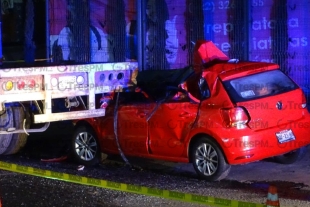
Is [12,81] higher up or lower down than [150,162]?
higher up

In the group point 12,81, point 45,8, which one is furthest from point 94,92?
point 45,8

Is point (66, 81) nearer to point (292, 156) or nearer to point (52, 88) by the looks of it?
point (52, 88)

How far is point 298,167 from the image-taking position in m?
10.4

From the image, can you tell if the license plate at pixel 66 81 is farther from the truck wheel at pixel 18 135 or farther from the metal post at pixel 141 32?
the metal post at pixel 141 32

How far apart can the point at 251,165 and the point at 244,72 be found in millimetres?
1743

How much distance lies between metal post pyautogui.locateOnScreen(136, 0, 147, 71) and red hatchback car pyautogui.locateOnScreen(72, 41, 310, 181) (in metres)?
5.06

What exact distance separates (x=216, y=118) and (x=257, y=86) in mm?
798

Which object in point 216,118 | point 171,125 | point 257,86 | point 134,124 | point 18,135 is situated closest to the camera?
point 216,118

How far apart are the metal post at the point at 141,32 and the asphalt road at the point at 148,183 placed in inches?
176

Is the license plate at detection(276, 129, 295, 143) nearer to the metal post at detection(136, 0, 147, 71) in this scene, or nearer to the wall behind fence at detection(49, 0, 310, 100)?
the wall behind fence at detection(49, 0, 310, 100)

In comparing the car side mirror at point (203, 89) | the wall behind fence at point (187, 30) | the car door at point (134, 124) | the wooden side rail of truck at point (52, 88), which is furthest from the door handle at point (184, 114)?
the wall behind fence at point (187, 30)

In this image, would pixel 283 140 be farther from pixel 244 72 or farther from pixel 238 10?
pixel 238 10

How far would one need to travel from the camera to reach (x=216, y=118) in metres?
9.43

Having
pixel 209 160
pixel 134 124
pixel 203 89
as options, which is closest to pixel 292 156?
pixel 209 160
